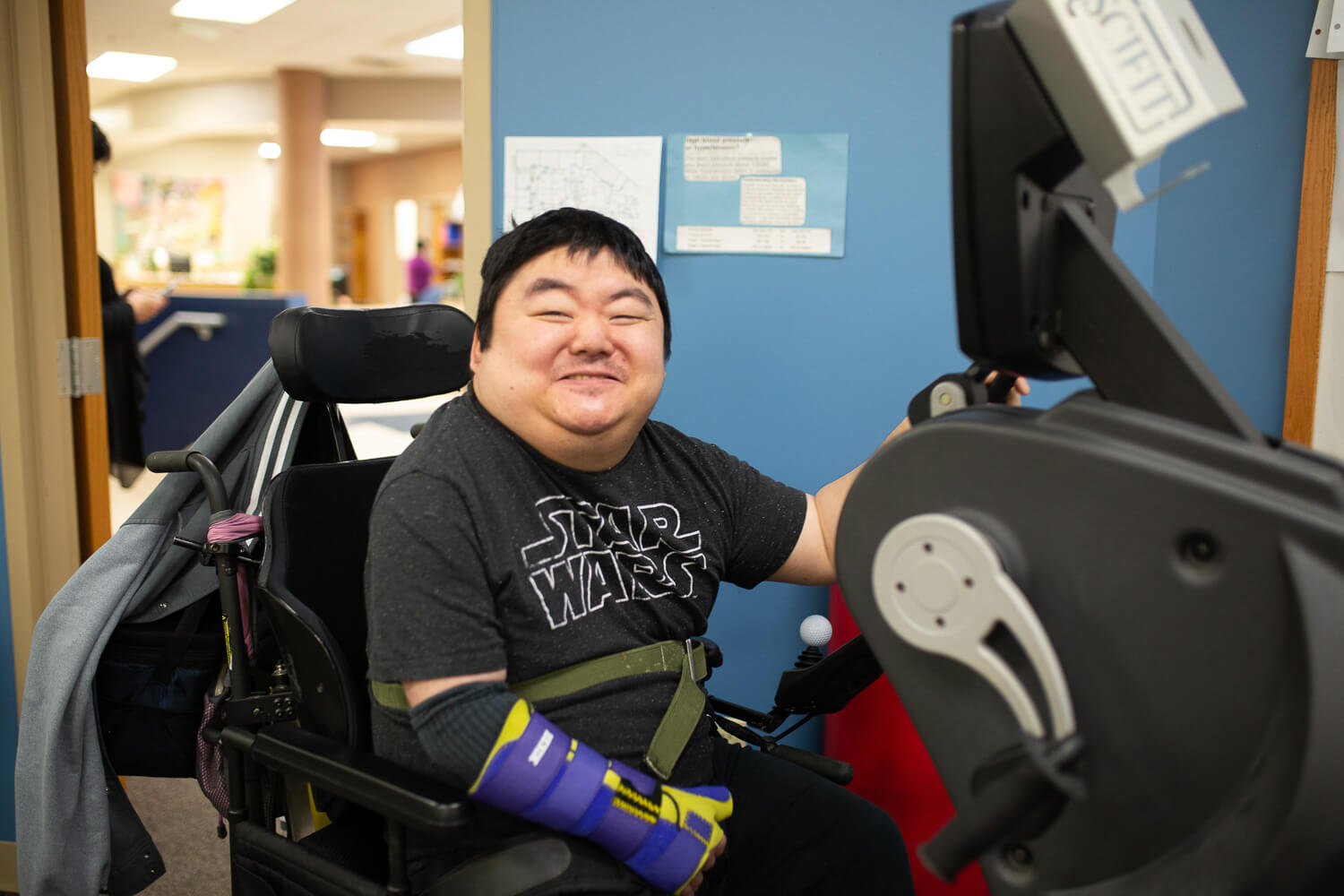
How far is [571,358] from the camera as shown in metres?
1.08

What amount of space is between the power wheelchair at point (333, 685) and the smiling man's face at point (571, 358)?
28 cm

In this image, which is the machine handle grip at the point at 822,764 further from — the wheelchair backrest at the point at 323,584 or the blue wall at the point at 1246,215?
the blue wall at the point at 1246,215

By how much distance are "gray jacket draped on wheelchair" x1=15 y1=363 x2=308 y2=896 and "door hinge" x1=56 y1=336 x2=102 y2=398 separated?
2.21 feet

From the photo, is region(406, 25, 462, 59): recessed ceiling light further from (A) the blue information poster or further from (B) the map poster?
(A) the blue information poster

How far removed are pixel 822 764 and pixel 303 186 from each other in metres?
10.1

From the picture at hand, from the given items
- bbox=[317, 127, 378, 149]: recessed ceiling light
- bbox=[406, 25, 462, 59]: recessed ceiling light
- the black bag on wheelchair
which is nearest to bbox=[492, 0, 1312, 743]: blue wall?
the black bag on wheelchair

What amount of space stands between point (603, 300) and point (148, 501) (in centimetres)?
85

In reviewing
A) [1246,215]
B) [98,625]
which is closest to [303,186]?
[98,625]

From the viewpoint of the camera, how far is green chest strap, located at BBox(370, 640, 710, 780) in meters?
1.06

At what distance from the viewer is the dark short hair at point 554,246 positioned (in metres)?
1.12

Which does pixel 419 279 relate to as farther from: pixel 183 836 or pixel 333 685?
pixel 333 685

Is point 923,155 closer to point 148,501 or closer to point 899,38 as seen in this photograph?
point 899,38

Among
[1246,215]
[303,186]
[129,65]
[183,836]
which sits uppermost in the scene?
[129,65]

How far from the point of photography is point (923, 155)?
1.79 m
